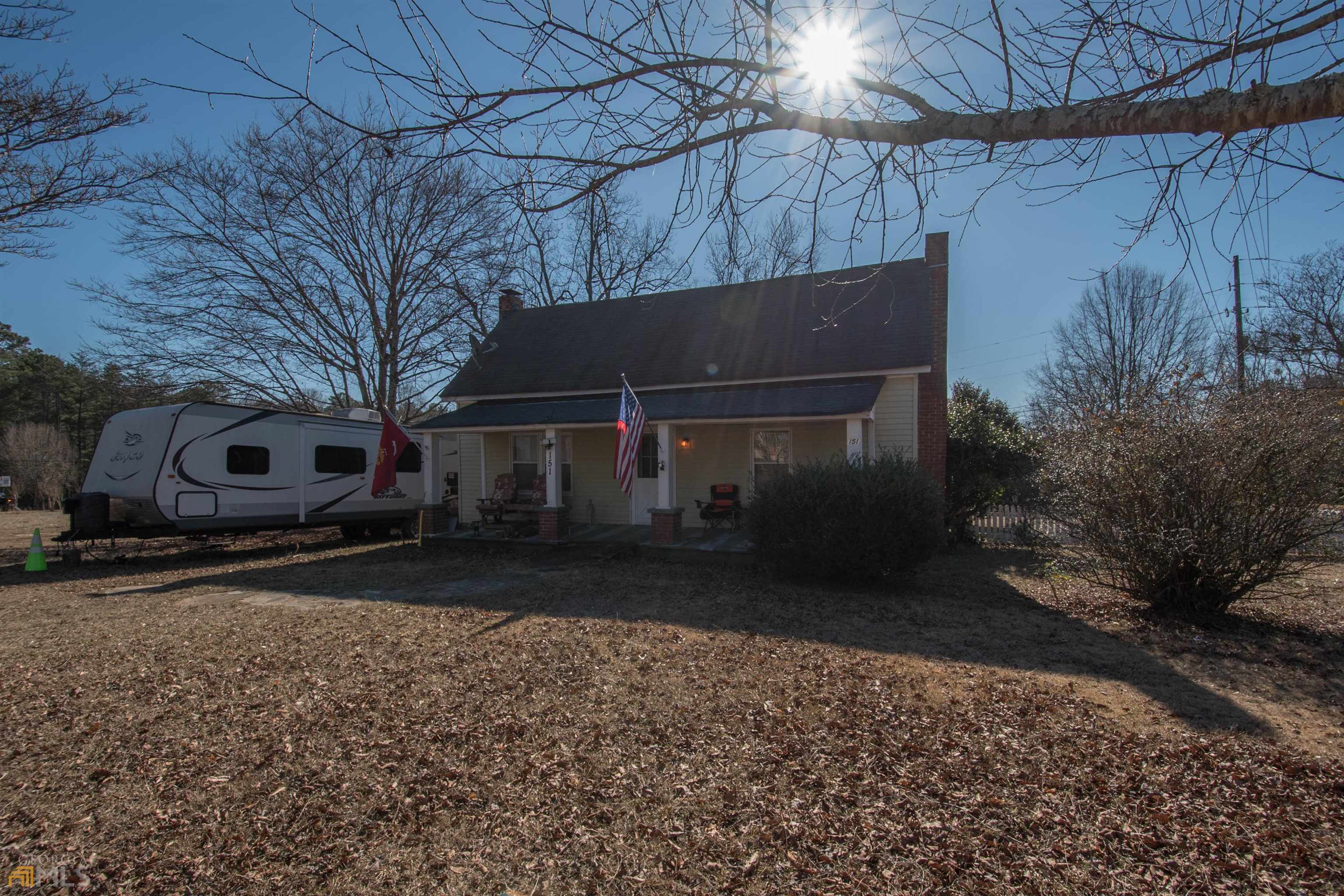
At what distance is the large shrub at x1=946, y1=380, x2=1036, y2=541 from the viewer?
13.6 metres

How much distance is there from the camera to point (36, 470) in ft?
97.7

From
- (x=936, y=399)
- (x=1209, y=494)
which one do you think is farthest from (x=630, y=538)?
(x=1209, y=494)

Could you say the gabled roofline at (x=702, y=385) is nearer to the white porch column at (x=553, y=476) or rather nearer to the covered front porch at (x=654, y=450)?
the covered front porch at (x=654, y=450)

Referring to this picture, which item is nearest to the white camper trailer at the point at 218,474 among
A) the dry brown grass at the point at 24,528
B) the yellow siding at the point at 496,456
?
the dry brown grass at the point at 24,528

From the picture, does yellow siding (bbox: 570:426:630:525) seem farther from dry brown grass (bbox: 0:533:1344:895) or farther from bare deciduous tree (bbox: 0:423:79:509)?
bare deciduous tree (bbox: 0:423:79:509)

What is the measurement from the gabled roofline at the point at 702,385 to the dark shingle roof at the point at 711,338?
0.06 m

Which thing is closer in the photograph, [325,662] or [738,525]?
[325,662]

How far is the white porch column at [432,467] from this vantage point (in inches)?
576

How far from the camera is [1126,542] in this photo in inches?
267

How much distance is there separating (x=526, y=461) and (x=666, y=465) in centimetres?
534

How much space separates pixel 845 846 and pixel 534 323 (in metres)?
17.8

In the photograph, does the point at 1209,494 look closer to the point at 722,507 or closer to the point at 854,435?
the point at 854,435

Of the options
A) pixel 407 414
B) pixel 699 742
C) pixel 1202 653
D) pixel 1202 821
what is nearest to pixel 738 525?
pixel 1202 653

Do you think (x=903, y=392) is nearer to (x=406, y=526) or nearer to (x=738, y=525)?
(x=738, y=525)
